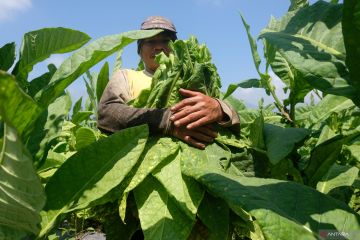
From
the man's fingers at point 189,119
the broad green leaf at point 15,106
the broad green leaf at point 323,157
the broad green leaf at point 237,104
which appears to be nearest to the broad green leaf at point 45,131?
the broad green leaf at point 15,106

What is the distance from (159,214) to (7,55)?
1.65ft

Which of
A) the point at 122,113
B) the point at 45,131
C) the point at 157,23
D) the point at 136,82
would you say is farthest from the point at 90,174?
the point at 157,23

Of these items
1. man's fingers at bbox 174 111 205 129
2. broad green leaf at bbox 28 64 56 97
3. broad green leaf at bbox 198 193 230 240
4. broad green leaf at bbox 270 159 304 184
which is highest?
broad green leaf at bbox 28 64 56 97

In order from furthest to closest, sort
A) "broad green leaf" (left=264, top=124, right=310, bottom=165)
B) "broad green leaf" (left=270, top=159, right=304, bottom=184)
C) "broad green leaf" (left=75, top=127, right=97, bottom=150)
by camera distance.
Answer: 1. "broad green leaf" (left=75, top=127, right=97, bottom=150)
2. "broad green leaf" (left=270, top=159, right=304, bottom=184)
3. "broad green leaf" (left=264, top=124, right=310, bottom=165)

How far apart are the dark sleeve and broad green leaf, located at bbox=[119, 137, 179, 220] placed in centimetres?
6

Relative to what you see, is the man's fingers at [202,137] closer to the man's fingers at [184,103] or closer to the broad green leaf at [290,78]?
the man's fingers at [184,103]

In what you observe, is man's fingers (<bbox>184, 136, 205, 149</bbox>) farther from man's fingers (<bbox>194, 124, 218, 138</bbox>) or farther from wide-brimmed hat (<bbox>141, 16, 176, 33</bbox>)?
wide-brimmed hat (<bbox>141, 16, 176, 33</bbox>)

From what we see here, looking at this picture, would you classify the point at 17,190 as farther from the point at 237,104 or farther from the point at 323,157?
the point at 237,104

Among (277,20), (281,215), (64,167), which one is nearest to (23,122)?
(64,167)

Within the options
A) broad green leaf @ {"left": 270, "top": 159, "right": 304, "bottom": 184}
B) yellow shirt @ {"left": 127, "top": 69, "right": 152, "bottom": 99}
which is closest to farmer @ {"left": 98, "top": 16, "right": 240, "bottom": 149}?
yellow shirt @ {"left": 127, "top": 69, "right": 152, "bottom": 99}

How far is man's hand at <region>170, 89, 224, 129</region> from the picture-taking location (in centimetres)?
119

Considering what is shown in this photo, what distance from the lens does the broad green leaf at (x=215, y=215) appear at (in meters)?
1.02

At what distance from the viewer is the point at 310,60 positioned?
0.80 m

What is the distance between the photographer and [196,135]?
1195 millimetres
